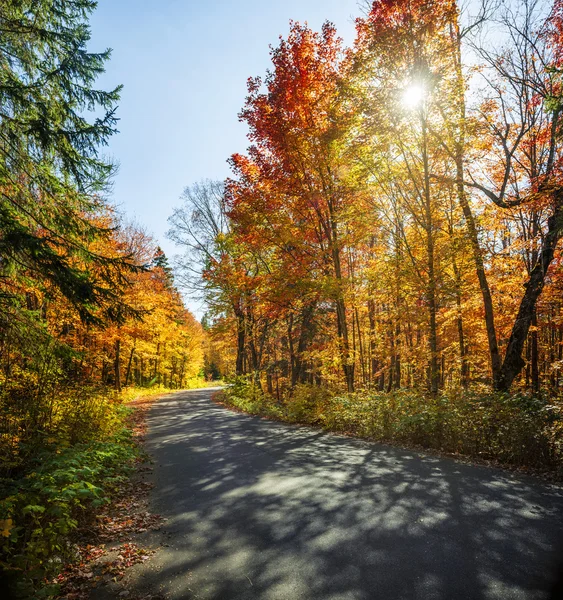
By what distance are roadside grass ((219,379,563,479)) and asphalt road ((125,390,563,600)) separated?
0.83m

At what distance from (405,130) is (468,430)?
864cm

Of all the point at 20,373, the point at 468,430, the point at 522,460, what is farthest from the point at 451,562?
the point at 20,373

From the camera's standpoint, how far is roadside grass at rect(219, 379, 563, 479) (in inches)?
259

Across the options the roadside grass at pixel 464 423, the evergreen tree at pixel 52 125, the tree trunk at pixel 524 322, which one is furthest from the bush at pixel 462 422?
the evergreen tree at pixel 52 125

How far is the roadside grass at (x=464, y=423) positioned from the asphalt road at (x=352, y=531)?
83cm

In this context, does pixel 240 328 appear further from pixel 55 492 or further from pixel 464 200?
pixel 55 492

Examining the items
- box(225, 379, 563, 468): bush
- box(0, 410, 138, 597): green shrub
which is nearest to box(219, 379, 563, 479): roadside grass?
box(225, 379, 563, 468): bush

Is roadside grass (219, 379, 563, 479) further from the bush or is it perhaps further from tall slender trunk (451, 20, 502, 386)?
tall slender trunk (451, 20, 502, 386)

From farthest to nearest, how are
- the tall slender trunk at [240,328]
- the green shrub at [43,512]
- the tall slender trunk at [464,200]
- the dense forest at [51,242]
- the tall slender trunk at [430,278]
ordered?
the tall slender trunk at [240,328] < the tall slender trunk at [430,278] < the tall slender trunk at [464,200] < the dense forest at [51,242] < the green shrub at [43,512]

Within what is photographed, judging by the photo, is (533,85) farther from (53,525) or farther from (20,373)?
(20,373)

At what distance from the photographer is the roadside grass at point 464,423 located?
6.57 meters

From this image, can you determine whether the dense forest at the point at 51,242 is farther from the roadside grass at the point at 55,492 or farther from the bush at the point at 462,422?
the bush at the point at 462,422

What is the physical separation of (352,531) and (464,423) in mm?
4962

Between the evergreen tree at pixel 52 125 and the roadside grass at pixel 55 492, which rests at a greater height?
the evergreen tree at pixel 52 125
